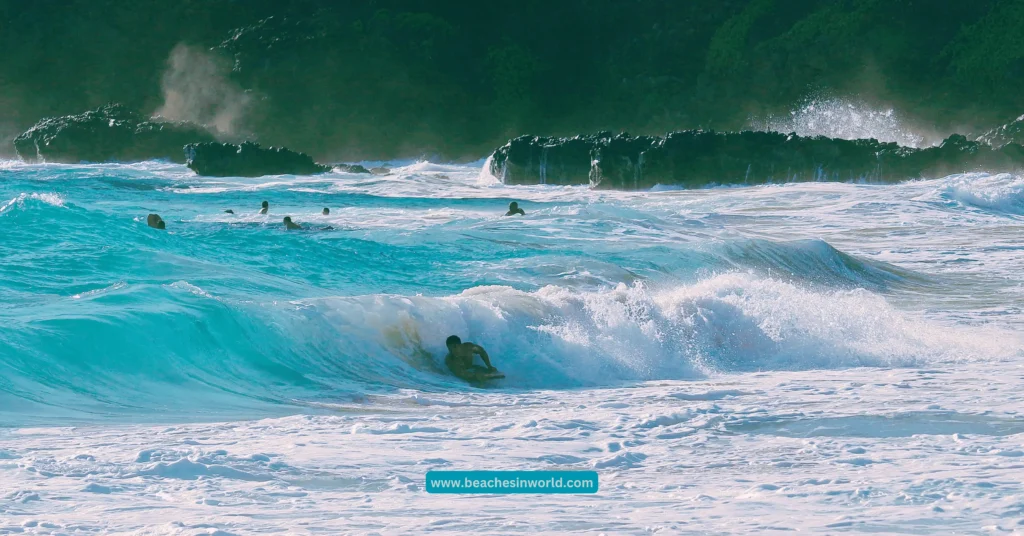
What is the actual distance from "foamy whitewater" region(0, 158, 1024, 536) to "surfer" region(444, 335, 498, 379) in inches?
6.9

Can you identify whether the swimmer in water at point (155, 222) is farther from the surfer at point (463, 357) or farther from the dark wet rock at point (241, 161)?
the dark wet rock at point (241, 161)

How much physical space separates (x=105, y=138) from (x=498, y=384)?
6006 cm

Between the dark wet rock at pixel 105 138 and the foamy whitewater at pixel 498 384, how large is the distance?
47.5m

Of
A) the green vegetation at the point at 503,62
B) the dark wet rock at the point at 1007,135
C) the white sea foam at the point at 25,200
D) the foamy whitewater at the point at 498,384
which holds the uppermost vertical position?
the green vegetation at the point at 503,62

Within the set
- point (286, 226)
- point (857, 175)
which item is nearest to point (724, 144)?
point (857, 175)

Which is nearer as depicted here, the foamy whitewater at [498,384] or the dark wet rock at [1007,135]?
the foamy whitewater at [498,384]

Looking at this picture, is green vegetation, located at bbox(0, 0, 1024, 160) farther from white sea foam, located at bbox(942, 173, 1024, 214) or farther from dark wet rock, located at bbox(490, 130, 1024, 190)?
white sea foam, located at bbox(942, 173, 1024, 214)

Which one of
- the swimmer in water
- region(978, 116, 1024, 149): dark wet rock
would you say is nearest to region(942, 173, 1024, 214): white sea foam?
region(978, 116, 1024, 149): dark wet rock

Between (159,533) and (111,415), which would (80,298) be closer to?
(111,415)

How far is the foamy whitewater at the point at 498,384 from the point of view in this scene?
463cm

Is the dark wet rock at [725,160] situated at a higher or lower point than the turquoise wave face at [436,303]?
higher

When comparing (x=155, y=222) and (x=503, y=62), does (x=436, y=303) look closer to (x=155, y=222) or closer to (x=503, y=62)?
(x=155, y=222)

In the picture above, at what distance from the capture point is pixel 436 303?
9844 mm

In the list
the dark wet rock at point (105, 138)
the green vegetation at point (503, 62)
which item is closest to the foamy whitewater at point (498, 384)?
the dark wet rock at point (105, 138)
